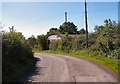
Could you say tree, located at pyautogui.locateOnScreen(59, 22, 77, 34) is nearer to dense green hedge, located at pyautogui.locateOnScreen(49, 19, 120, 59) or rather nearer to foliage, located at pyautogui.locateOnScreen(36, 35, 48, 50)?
foliage, located at pyautogui.locateOnScreen(36, 35, 48, 50)

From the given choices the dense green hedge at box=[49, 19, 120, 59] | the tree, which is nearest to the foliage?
the dense green hedge at box=[49, 19, 120, 59]

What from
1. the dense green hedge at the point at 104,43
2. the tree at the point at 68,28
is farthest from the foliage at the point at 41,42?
the tree at the point at 68,28

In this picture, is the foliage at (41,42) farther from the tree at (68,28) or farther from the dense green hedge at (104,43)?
the tree at (68,28)

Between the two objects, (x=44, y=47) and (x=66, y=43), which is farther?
(x=44, y=47)

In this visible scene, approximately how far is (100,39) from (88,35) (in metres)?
7.95

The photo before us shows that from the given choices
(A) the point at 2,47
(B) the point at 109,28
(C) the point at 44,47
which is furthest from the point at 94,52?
(C) the point at 44,47

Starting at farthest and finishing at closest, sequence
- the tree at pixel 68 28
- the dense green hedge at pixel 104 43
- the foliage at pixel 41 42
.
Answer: the tree at pixel 68 28
the foliage at pixel 41 42
the dense green hedge at pixel 104 43

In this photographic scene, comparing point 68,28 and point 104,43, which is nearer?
point 104,43

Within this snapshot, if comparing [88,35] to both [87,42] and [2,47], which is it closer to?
[87,42]

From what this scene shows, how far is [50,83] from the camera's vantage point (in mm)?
13883

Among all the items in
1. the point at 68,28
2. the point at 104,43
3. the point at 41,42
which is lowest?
the point at 104,43

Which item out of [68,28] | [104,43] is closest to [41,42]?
[104,43]

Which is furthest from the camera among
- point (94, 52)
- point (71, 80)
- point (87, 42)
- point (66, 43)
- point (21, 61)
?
point (66, 43)

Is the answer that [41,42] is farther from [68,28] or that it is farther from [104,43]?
[68,28]
